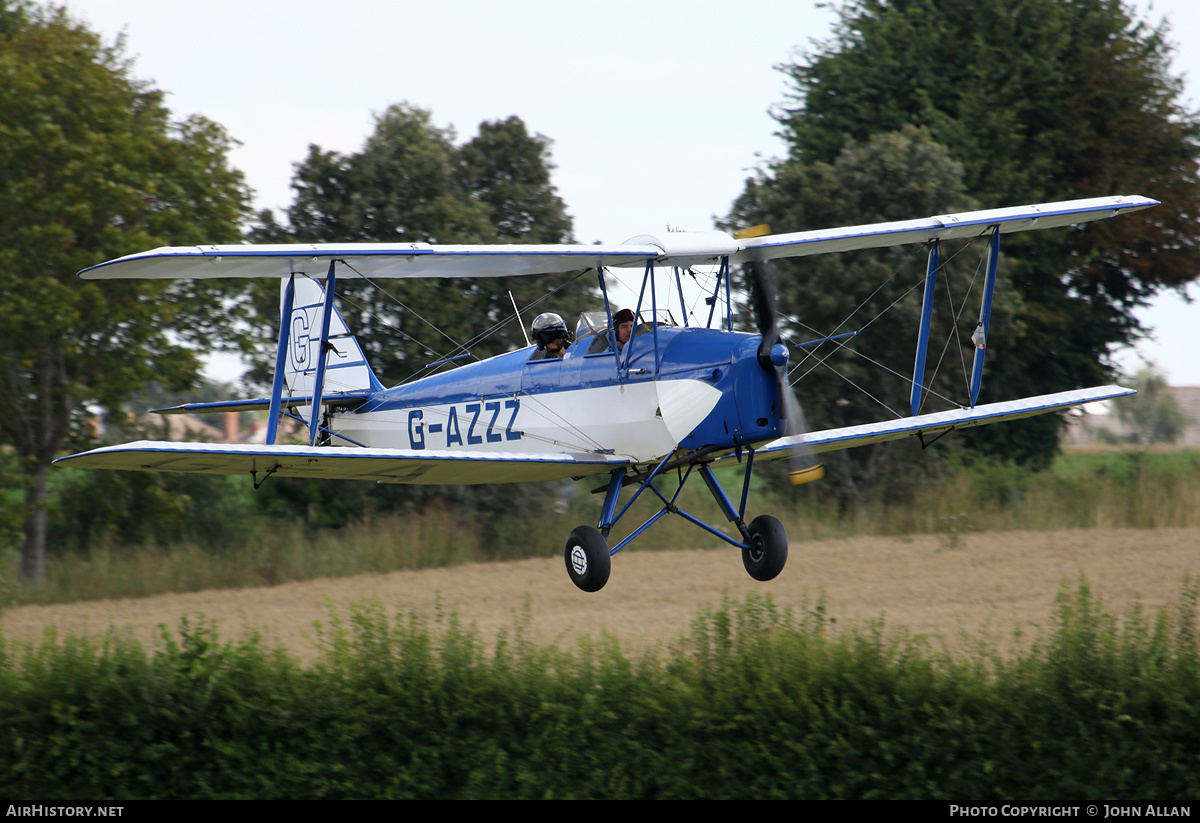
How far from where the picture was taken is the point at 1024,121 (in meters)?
31.8

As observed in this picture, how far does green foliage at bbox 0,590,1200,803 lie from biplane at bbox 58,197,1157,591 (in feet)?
10.1

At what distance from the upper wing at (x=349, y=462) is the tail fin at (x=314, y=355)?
339cm

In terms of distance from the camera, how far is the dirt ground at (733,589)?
2212 cm

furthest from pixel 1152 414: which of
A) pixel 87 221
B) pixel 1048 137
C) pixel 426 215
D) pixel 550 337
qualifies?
pixel 550 337

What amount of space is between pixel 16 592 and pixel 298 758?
11.9 meters

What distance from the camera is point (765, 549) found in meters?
9.68

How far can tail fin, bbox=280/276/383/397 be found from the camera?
13.5m

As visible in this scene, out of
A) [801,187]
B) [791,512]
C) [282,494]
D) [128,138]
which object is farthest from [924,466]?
[128,138]

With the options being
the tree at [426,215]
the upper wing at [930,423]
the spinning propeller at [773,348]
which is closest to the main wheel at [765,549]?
the spinning propeller at [773,348]

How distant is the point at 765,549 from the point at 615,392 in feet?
5.86

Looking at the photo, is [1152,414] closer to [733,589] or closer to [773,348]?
[733,589]

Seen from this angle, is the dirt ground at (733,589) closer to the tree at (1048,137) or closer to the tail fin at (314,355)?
the tree at (1048,137)

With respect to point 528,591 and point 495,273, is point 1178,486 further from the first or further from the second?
point 495,273

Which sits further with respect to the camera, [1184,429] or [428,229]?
[1184,429]
